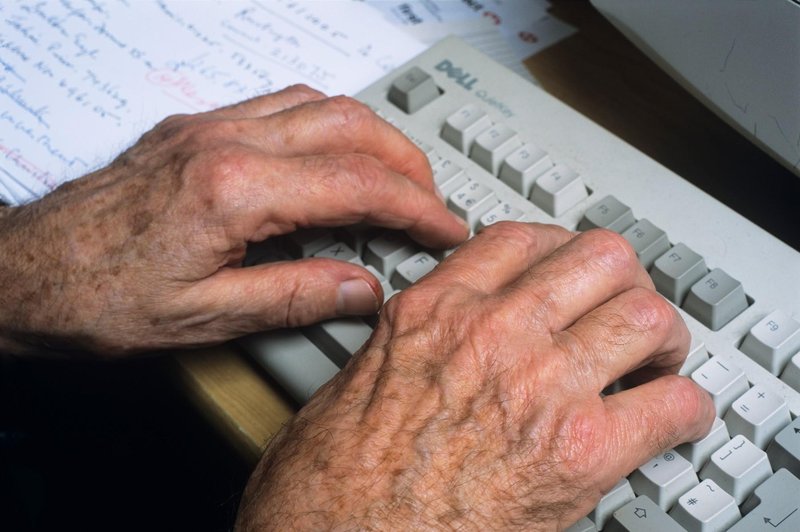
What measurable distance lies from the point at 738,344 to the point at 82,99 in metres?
0.56

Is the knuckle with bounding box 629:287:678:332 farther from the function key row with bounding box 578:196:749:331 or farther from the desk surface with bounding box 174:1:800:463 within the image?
the desk surface with bounding box 174:1:800:463

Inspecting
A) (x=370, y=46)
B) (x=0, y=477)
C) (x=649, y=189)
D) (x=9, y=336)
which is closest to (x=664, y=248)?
(x=649, y=189)

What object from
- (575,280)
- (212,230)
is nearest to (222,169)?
(212,230)

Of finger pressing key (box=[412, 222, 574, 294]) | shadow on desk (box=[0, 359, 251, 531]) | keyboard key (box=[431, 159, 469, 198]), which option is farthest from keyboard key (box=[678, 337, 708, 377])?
shadow on desk (box=[0, 359, 251, 531])

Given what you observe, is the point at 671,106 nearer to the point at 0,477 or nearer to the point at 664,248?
the point at 664,248

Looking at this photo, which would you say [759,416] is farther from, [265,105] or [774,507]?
[265,105]

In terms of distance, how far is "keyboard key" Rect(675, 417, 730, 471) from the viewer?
54cm

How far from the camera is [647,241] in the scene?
24.6 inches

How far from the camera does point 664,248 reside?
24.5 inches

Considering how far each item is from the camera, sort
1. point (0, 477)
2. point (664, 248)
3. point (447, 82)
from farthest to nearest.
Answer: point (0, 477)
point (447, 82)
point (664, 248)

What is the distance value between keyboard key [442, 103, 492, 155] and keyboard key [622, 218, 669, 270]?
0.14m

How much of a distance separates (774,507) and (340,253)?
322 millimetres

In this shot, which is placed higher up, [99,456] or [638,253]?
[638,253]

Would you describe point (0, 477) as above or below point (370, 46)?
below
